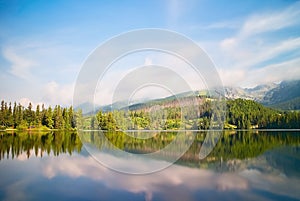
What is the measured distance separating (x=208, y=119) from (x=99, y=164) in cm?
7998

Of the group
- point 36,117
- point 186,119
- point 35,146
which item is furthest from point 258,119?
point 35,146

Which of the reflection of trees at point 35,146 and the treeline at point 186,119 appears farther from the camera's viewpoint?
the treeline at point 186,119

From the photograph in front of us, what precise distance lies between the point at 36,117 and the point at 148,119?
34735mm

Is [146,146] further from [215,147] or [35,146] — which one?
[35,146]

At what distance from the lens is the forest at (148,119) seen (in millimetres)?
70375

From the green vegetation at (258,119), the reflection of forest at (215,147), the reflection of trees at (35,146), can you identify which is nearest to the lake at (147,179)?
the reflection of forest at (215,147)

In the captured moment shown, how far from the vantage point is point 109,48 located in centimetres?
2052

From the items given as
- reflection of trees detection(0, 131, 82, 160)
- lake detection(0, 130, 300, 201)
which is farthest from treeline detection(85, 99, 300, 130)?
lake detection(0, 130, 300, 201)

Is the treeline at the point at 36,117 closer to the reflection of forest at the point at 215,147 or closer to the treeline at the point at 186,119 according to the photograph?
the treeline at the point at 186,119

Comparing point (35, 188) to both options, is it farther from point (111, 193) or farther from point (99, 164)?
point (99, 164)

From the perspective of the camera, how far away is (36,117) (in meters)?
71.9

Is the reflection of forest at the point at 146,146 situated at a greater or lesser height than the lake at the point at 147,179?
greater

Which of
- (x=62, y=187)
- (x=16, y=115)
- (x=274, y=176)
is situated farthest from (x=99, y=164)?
(x=16, y=115)

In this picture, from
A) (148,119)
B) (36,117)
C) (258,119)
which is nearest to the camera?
(36,117)
